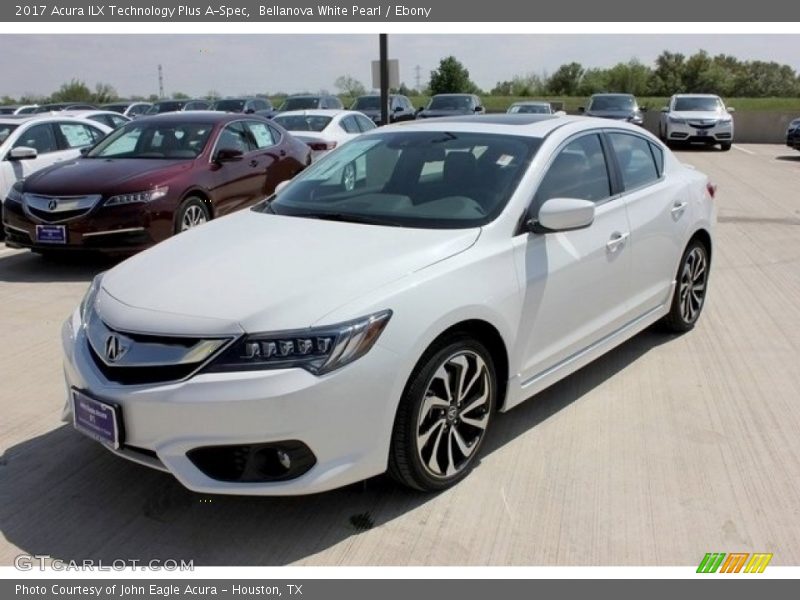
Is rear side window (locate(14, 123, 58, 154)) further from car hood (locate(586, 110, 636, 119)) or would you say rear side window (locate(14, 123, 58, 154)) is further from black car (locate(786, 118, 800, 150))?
black car (locate(786, 118, 800, 150))

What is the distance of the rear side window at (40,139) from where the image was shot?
9672 mm

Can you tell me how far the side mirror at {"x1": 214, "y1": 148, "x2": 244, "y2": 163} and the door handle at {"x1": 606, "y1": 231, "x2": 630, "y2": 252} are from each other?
521 cm

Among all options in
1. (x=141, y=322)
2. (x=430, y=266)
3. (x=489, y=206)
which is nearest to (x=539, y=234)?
(x=489, y=206)

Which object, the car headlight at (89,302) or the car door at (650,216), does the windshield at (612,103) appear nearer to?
the car door at (650,216)

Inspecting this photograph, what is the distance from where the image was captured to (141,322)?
3016mm

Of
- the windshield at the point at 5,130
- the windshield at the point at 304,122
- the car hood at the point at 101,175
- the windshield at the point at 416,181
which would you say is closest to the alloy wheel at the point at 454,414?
the windshield at the point at 416,181

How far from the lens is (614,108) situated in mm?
24562

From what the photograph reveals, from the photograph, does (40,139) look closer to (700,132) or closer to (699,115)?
(700,132)

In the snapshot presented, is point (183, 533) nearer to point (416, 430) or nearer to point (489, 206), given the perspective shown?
point (416, 430)

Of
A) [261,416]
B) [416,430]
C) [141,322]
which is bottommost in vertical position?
[416,430]

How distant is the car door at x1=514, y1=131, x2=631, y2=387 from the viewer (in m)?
3.71

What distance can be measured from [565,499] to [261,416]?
1.43 metres

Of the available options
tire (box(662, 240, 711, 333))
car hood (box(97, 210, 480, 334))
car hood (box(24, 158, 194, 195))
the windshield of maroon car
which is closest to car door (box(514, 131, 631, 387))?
car hood (box(97, 210, 480, 334))

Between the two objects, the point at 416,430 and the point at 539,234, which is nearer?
the point at 416,430
